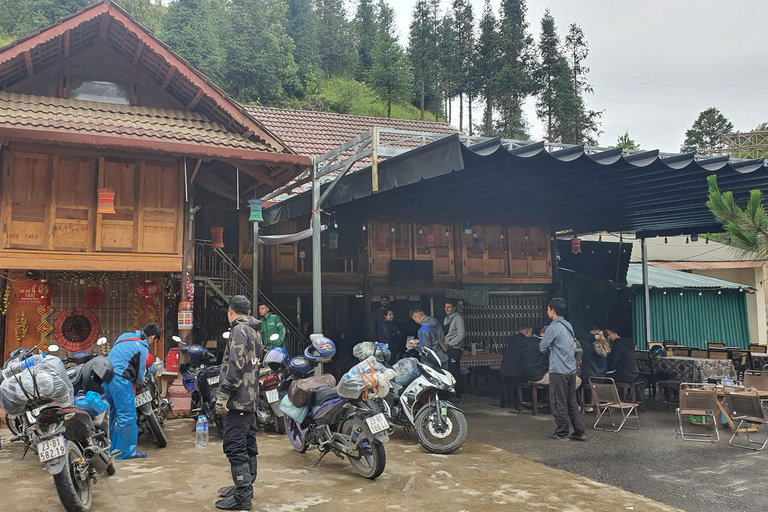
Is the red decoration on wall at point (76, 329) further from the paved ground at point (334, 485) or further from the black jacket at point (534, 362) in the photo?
the black jacket at point (534, 362)

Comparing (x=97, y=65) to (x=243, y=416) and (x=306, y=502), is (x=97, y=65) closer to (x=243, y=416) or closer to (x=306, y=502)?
(x=243, y=416)

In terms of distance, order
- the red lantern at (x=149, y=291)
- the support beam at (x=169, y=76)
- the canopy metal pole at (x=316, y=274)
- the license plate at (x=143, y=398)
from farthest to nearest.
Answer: the red lantern at (x=149, y=291) → the support beam at (x=169, y=76) → the canopy metal pole at (x=316, y=274) → the license plate at (x=143, y=398)

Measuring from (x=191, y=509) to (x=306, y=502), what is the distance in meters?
0.96

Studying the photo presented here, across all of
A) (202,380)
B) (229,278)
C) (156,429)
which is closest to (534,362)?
(202,380)

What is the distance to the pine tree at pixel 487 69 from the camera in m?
38.7

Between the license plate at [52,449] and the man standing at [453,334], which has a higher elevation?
the man standing at [453,334]

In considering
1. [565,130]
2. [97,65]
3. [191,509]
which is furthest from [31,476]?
[565,130]

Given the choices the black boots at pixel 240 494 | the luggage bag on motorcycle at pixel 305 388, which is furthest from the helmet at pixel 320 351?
the black boots at pixel 240 494

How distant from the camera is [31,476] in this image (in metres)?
6.08

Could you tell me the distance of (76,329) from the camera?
412 inches

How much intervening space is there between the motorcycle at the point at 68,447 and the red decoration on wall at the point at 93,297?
5.48 meters

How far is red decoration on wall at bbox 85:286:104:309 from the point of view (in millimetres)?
10555

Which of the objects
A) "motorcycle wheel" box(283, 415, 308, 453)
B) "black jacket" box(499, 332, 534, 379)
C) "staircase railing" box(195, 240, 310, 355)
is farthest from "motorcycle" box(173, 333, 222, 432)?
"black jacket" box(499, 332, 534, 379)

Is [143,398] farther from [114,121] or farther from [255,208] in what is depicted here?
[114,121]
